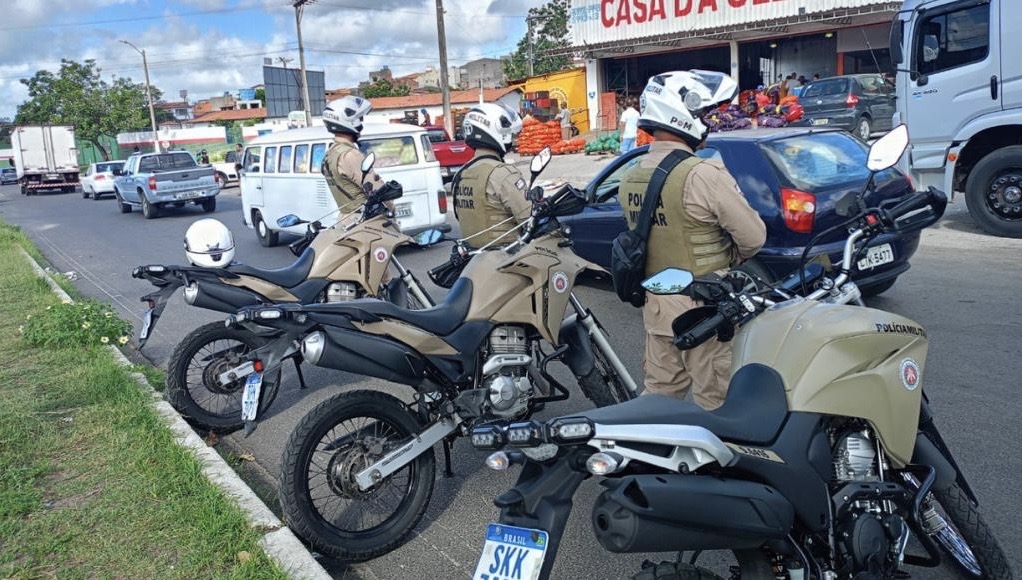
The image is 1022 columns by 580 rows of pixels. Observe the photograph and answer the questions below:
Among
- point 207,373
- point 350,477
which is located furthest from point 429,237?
point 350,477

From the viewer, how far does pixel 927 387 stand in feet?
16.5

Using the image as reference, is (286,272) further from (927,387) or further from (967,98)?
(967,98)

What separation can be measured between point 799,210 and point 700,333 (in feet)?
13.0

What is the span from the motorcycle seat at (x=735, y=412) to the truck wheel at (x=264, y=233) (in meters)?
12.6

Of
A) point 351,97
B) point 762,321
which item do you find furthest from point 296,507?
point 351,97

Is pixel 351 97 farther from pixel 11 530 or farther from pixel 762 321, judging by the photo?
pixel 762 321

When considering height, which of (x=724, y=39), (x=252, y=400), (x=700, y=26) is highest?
(x=700, y=26)

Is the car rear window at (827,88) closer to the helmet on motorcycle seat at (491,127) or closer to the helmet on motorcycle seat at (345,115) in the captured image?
the helmet on motorcycle seat at (345,115)

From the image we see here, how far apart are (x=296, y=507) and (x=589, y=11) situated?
30.4 metres

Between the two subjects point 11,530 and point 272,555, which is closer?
point 272,555

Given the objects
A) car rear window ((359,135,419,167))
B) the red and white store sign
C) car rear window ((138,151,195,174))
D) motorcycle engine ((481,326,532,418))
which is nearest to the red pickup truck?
car rear window ((138,151,195,174))

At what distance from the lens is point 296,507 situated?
3.37 metres

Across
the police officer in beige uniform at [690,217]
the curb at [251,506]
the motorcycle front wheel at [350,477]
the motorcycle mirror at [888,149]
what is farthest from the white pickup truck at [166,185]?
the motorcycle mirror at [888,149]

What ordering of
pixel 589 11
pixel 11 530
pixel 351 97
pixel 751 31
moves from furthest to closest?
1. pixel 589 11
2. pixel 751 31
3. pixel 351 97
4. pixel 11 530
